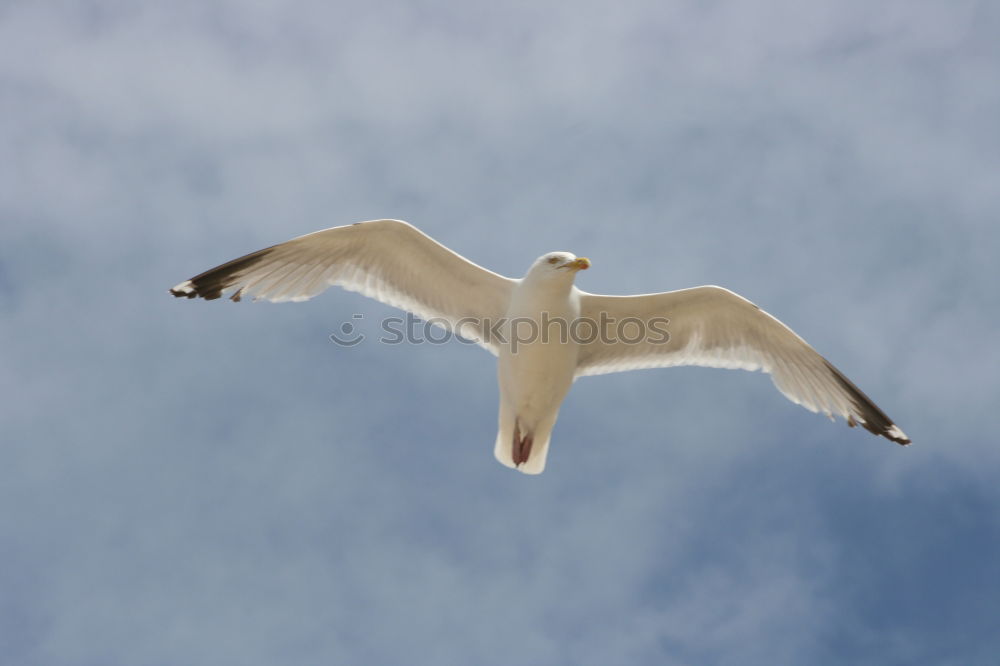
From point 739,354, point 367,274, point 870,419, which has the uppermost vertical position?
point 367,274

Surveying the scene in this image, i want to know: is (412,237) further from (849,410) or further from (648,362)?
(849,410)

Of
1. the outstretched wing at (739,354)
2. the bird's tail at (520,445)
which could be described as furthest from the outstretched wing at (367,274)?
the outstretched wing at (739,354)

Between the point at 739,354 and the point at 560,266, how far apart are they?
5.99ft

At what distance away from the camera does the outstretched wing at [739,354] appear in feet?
29.9

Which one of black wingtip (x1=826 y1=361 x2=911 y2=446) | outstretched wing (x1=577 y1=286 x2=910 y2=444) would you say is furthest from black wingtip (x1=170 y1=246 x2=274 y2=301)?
black wingtip (x1=826 y1=361 x2=911 y2=446)

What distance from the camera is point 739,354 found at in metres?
9.27

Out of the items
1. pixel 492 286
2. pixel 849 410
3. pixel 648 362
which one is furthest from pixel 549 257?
pixel 849 410

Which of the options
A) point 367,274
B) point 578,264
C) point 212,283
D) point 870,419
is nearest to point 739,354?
point 870,419

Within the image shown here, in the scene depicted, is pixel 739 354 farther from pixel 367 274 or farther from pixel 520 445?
pixel 367 274

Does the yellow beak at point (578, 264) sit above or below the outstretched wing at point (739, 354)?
above

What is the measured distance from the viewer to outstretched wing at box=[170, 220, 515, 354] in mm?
8805

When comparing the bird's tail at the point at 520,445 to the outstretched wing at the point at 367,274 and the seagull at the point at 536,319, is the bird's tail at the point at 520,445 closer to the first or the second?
the seagull at the point at 536,319

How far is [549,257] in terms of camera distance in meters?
8.41

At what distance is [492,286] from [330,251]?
48.2 inches
